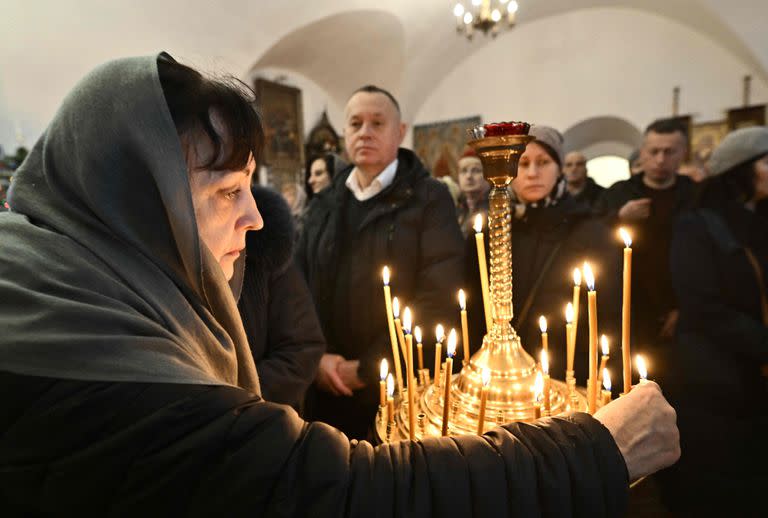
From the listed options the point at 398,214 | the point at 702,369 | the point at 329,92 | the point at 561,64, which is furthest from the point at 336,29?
the point at 702,369

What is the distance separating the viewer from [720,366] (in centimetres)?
189

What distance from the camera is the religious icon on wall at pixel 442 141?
9.90 meters

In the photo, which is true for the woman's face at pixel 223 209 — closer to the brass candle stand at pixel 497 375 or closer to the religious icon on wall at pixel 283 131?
the brass candle stand at pixel 497 375

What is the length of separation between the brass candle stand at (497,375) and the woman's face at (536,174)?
114cm

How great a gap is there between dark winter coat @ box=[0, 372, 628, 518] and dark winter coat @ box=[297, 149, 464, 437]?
4.11 ft

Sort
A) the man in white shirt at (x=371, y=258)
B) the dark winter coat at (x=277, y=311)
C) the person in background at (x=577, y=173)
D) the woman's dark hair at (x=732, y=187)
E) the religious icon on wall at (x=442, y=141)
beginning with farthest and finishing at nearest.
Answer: the religious icon on wall at (x=442, y=141)
the person in background at (x=577, y=173)
the woman's dark hair at (x=732, y=187)
the man in white shirt at (x=371, y=258)
the dark winter coat at (x=277, y=311)

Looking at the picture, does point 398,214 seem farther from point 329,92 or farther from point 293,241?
point 329,92

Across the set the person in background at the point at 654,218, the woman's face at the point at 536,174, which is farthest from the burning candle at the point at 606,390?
the person in background at the point at 654,218

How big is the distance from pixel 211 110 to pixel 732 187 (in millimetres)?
2306

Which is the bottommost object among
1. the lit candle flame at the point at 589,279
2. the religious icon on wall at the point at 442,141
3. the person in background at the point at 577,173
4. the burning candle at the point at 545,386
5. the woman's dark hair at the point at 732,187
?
the burning candle at the point at 545,386

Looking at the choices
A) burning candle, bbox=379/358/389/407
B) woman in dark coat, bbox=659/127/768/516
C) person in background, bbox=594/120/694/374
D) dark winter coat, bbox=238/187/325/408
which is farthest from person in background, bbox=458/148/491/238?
burning candle, bbox=379/358/389/407

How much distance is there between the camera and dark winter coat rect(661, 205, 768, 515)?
1818 mm

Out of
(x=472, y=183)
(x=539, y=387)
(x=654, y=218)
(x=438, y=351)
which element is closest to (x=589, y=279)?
(x=539, y=387)

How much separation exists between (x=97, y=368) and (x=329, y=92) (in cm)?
958
